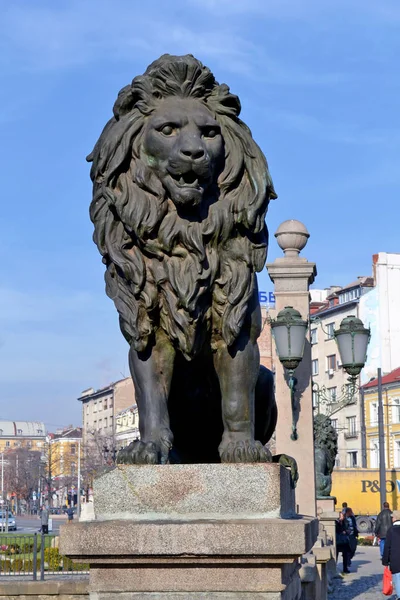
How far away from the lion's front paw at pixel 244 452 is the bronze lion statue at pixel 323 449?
12.7 metres

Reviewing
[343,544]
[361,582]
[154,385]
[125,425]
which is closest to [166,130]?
[154,385]

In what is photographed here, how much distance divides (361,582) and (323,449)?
4.23 meters

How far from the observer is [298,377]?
12180 mm

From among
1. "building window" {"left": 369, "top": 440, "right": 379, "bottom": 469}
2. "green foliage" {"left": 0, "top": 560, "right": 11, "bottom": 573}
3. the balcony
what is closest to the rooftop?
"building window" {"left": 369, "top": 440, "right": 379, "bottom": 469}

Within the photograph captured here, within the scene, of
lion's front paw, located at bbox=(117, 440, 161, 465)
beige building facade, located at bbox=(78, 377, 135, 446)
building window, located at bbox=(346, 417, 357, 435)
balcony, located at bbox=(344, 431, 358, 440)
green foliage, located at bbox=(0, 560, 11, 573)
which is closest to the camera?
lion's front paw, located at bbox=(117, 440, 161, 465)

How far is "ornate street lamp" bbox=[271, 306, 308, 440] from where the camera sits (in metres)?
10.8

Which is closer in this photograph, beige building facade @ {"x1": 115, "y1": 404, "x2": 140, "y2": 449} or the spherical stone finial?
the spherical stone finial

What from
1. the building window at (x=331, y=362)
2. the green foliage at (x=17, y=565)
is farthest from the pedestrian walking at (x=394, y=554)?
the building window at (x=331, y=362)

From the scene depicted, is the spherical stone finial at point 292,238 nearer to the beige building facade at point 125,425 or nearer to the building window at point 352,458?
the building window at point 352,458

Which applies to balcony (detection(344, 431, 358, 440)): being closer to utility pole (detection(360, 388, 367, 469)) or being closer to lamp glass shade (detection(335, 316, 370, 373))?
utility pole (detection(360, 388, 367, 469))

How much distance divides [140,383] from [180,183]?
841 millimetres

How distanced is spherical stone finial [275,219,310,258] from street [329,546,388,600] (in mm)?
6599

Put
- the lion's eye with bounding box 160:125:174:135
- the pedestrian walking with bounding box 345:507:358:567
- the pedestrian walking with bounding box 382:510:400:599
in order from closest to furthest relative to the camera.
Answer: the lion's eye with bounding box 160:125:174:135
the pedestrian walking with bounding box 382:510:400:599
the pedestrian walking with bounding box 345:507:358:567

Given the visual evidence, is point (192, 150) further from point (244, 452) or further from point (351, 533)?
point (351, 533)
